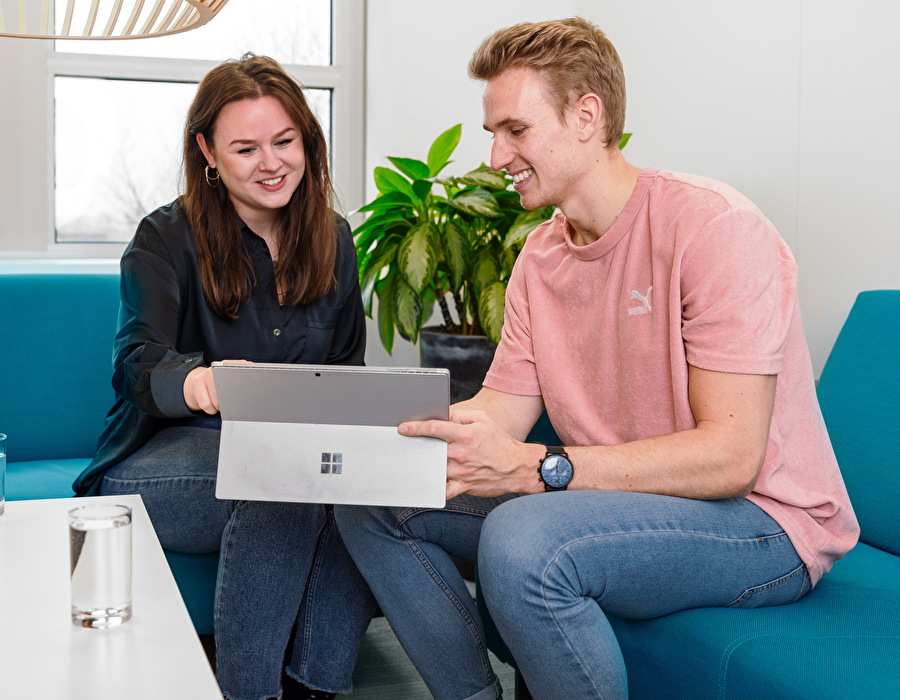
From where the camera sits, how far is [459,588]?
1391mm

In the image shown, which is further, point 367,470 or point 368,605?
point 368,605

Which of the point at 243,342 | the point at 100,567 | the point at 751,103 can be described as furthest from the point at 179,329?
the point at 751,103

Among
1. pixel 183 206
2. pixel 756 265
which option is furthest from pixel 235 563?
pixel 756 265

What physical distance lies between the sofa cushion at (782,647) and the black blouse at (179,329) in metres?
0.84

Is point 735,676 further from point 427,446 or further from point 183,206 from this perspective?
point 183,206

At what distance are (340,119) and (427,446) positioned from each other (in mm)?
2064

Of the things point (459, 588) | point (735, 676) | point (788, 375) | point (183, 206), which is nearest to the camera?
point (735, 676)

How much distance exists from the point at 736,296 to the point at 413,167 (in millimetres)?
1314

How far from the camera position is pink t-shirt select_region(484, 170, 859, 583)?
1.20m

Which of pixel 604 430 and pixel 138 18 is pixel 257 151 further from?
pixel 604 430

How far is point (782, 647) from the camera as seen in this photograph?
1036 millimetres

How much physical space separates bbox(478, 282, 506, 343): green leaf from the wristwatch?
3.12ft

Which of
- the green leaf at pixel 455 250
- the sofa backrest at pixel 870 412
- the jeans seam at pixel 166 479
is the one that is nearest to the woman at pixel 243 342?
the jeans seam at pixel 166 479

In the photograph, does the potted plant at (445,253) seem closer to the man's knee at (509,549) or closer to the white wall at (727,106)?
the white wall at (727,106)
